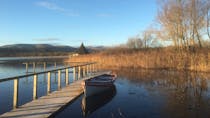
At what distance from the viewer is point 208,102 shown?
38.0 feet

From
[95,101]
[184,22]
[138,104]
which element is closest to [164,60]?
[184,22]

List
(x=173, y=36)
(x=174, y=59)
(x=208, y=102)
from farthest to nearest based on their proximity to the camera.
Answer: (x=173, y=36) → (x=174, y=59) → (x=208, y=102)

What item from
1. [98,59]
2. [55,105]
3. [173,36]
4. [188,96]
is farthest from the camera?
[98,59]

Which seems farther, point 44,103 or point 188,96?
point 188,96

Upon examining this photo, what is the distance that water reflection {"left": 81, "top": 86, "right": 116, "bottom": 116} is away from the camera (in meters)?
10.5

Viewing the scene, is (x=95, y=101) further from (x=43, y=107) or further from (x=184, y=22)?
(x=184, y=22)

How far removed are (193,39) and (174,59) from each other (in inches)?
164

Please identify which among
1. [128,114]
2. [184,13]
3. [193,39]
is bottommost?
[128,114]

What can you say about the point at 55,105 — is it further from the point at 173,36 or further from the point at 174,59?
the point at 173,36

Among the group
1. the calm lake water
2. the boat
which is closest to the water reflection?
the calm lake water

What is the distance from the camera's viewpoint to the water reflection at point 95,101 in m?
10.5

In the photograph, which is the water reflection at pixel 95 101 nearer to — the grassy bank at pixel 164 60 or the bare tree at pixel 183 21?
the grassy bank at pixel 164 60

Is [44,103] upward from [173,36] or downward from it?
downward

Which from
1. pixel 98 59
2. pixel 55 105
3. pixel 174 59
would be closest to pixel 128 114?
pixel 55 105
